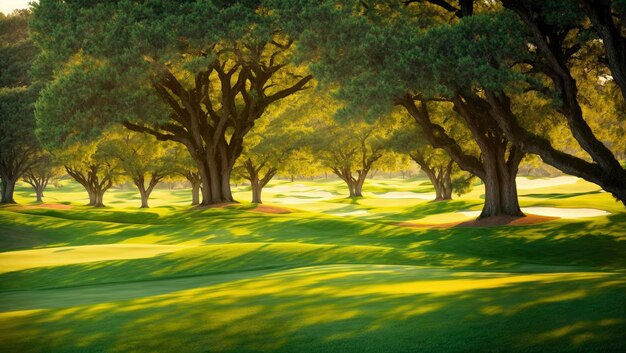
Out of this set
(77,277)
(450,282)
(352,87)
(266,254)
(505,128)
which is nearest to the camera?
(450,282)

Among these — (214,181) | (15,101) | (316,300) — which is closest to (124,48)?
(214,181)

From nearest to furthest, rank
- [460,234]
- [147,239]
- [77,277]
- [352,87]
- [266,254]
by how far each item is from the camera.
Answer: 1. [77,277]
2. [266,254]
3. [352,87]
4. [460,234]
5. [147,239]

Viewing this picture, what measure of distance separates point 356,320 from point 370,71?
15.1 meters

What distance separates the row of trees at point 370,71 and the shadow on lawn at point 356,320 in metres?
10.5

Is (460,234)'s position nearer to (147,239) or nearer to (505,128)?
(505,128)

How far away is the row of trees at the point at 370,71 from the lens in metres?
19.6

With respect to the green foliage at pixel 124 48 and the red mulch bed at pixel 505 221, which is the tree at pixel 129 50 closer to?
the green foliage at pixel 124 48

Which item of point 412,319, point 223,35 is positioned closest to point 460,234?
point 223,35

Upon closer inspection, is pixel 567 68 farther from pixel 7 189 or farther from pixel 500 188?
pixel 7 189

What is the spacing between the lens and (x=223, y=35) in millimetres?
27672

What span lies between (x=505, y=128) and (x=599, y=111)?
502 inches

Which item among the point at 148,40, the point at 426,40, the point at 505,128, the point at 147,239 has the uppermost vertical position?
the point at 148,40

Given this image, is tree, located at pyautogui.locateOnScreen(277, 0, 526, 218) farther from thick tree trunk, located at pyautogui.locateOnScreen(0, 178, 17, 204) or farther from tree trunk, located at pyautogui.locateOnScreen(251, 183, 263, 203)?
thick tree trunk, located at pyautogui.locateOnScreen(0, 178, 17, 204)

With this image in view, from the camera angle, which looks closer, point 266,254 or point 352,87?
point 266,254
